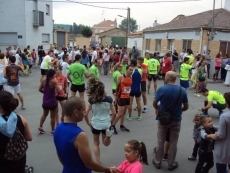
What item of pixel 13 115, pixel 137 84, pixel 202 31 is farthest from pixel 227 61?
pixel 13 115

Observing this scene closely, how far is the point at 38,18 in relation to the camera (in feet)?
81.5

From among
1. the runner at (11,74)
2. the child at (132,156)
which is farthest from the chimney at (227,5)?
the child at (132,156)

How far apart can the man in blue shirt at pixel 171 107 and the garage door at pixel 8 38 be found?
21.5 m

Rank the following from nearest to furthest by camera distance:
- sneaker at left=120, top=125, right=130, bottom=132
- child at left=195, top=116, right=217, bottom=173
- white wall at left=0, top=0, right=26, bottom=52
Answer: child at left=195, top=116, right=217, bottom=173, sneaker at left=120, top=125, right=130, bottom=132, white wall at left=0, top=0, right=26, bottom=52

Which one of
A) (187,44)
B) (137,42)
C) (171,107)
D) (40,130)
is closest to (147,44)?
(137,42)

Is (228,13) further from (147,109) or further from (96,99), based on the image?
(96,99)

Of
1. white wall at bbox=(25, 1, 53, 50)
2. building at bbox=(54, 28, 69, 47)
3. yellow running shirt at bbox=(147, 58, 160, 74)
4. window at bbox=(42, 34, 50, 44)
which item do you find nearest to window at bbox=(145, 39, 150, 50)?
white wall at bbox=(25, 1, 53, 50)

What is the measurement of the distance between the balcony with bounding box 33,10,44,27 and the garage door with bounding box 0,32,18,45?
2.39 meters

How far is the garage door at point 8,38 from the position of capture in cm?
2308

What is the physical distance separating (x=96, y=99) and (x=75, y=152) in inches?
74.6

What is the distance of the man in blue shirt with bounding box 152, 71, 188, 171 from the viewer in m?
4.28

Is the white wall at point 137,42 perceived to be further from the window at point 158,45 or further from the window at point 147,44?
the window at point 158,45

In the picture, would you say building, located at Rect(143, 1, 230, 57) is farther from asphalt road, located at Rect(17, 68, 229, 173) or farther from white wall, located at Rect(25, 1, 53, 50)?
white wall, located at Rect(25, 1, 53, 50)

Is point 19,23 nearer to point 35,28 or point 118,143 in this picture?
point 35,28
